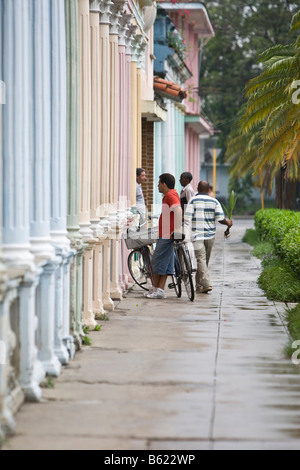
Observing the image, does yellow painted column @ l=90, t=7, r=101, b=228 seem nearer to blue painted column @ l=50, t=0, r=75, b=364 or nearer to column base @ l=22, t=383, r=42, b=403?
blue painted column @ l=50, t=0, r=75, b=364

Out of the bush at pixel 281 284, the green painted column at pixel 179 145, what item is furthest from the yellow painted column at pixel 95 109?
the green painted column at pixel 179 145

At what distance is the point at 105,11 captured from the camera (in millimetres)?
13281

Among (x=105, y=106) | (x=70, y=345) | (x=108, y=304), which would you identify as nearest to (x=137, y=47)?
(x=105, y=106)

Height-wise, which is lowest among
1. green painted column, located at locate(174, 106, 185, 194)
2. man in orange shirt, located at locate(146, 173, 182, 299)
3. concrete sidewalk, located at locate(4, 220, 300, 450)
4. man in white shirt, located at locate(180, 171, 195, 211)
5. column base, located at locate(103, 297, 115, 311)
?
concrete sidewalk, located at locate(4, 220, 300, 450)

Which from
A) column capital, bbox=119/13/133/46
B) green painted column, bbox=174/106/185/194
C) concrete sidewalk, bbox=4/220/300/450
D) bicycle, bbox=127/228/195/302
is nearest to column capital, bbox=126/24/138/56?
column capital, bbox=119/13/133/46

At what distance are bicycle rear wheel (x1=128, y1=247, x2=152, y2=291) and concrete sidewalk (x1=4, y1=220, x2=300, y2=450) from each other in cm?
299

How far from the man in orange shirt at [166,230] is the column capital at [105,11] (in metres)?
2.70

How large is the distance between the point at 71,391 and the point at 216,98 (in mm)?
59181

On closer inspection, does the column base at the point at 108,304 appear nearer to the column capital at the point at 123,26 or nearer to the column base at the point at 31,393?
the column capital at the point at 123,26

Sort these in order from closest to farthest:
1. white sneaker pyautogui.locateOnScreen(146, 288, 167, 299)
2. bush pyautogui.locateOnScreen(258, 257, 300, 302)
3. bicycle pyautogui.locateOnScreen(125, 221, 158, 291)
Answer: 1. bush pyautogui.locateOnScreen(258, 257, 300, 302)
2. white sneaker pyautogui.locateOnScreen(146, 288, 167, 299)
3. bicycle pyautogui.locateOnScreen(125, 221, 158, 291)

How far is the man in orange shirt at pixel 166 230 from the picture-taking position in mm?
15016

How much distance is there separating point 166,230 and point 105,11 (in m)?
3.46

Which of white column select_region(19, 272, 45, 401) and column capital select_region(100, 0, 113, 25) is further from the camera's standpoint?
column capital select_region(100, 0, 113, 25)

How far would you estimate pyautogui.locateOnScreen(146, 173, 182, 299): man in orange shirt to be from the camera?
15016 millimetres
